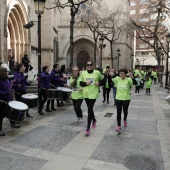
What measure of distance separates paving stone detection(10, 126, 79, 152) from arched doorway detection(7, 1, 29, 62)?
13.8m

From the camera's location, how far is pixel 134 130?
666 cm

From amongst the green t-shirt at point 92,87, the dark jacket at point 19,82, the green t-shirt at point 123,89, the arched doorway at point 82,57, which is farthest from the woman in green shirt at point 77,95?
the arched doorway at point 82,57

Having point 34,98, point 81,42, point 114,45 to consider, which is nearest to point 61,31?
point 81,42

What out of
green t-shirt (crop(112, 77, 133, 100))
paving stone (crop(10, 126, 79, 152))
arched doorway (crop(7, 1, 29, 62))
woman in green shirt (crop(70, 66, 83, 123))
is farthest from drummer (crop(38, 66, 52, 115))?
arched doorway (crop(7, 1, 29, 62))

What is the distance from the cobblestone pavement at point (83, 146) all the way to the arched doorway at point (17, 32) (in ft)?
41.7

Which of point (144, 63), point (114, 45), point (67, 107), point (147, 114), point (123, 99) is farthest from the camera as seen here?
point (144, 63)

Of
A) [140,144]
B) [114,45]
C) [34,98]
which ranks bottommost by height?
[140,144]

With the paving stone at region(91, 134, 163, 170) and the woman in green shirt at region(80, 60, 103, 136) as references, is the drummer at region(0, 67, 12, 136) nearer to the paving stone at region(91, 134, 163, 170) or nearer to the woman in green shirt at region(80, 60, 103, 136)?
the woman in green shirt at region(80, 60, 103, 136)

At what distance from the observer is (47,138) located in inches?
227

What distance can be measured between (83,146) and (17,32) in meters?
16.2

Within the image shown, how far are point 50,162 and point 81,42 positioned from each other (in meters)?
34.5

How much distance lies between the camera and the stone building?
16156mm

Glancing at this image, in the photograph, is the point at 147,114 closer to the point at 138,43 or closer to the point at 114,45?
the point at 114,45

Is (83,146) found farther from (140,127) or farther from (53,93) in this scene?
(53,93)
